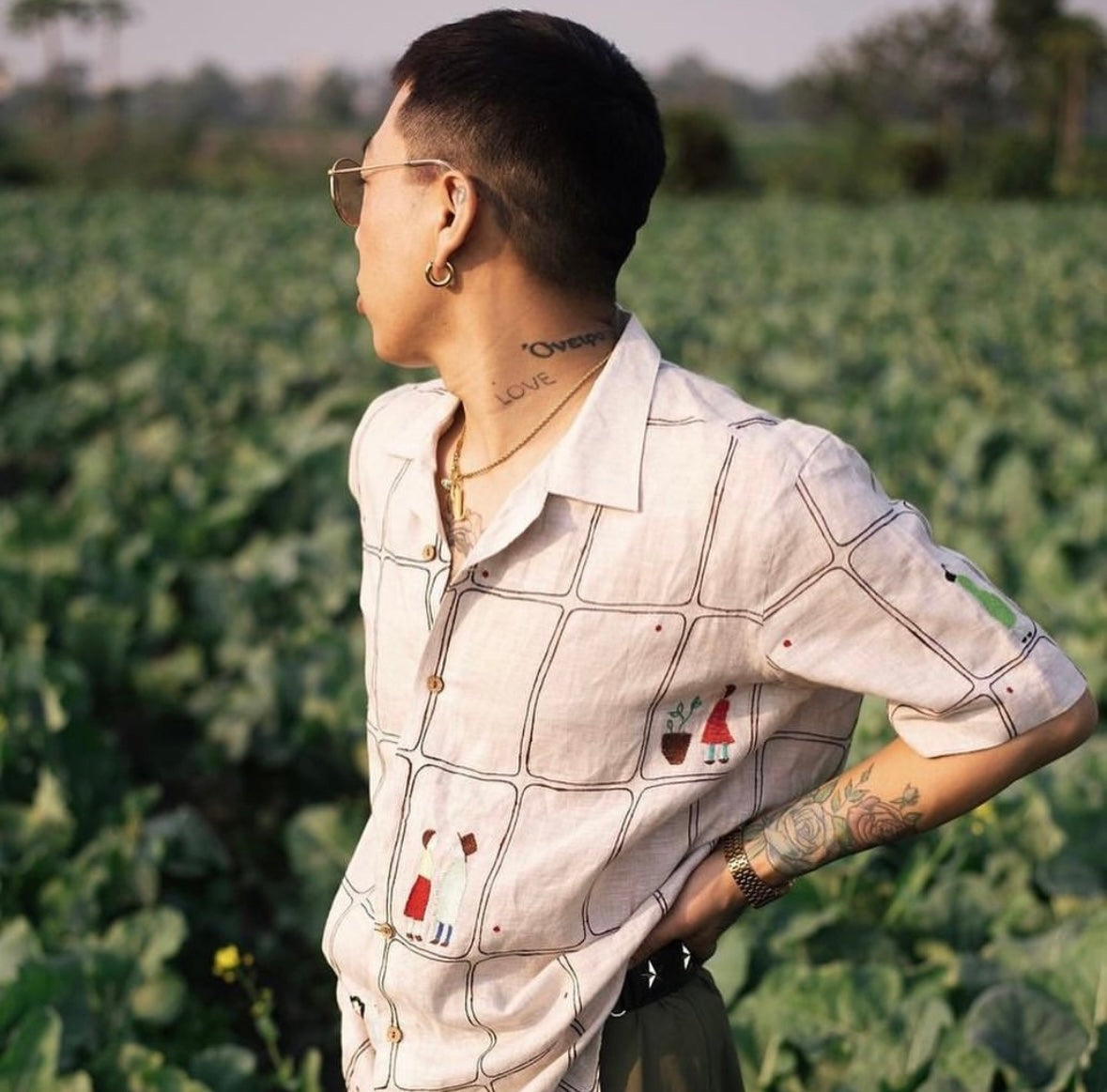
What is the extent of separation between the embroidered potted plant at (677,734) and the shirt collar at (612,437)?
0.76 feet

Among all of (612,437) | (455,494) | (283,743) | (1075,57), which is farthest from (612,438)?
(1075,57)

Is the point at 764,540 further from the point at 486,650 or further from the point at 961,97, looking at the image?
the point at 961,97

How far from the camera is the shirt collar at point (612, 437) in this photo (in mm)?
1534

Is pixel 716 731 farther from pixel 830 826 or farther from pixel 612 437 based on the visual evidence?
pixel 612 437

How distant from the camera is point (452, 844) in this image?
1642mm

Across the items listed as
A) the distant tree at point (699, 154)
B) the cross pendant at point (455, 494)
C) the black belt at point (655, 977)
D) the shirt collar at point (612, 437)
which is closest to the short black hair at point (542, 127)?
the shirt collar at point (612, 437)

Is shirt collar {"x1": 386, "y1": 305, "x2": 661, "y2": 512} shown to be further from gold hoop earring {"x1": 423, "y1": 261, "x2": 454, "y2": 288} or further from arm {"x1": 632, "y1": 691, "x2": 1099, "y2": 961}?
arm {"x1": 632, "y1": 691, "x2": 1099, "y2": 961}

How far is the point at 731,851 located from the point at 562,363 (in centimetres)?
56

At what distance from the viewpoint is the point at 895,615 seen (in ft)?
4.91

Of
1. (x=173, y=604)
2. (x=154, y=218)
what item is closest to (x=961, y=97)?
(x=154, y=218)

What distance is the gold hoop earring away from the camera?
5.16ft

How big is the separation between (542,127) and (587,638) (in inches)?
A: 19.6

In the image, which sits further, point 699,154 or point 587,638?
point 699,154

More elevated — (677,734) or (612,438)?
→ (612,438)
